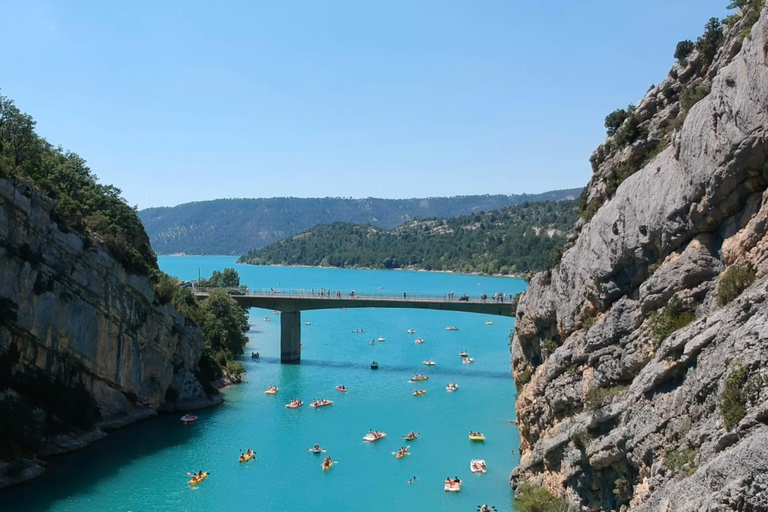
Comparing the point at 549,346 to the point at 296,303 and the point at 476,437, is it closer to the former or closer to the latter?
the point at 476,437

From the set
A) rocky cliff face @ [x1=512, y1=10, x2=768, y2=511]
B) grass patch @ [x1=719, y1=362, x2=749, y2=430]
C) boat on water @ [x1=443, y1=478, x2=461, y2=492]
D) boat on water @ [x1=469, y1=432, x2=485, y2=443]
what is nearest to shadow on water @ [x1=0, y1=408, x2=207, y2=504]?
boat on water @ [x1=443, y1=478, x2=461, y2=492]

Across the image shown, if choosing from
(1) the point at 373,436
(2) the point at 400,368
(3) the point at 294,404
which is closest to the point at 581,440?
(1) the point at 373,436

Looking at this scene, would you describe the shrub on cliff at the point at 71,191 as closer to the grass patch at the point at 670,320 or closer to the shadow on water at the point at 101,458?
the shadow on water at the point at 101,458

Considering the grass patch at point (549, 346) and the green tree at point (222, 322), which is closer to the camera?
the grass patch at point (549, 346)

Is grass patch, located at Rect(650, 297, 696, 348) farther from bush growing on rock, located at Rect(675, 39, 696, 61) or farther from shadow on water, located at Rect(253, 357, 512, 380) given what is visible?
shadow on water, located at Rect(253, 357, 512, 380)

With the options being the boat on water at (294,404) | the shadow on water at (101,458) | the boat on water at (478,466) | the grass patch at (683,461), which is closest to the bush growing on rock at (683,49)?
the grass patch at (683,461)

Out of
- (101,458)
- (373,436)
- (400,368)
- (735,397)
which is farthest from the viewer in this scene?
(400,368)

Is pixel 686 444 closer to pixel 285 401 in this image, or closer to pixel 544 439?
pixel 544 439
